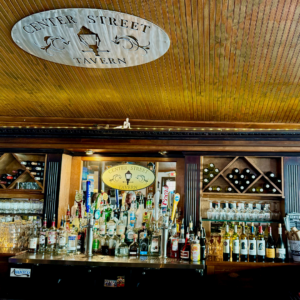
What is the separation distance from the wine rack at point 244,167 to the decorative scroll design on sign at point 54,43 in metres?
2.60

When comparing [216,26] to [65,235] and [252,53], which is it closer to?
[252,53]

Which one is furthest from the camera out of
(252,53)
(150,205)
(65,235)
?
(150,205)

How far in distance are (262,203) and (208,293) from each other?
1466 millimetres

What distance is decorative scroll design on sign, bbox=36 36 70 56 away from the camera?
8.77ft

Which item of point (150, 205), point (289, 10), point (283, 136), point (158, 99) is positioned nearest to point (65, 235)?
point (150, 205)

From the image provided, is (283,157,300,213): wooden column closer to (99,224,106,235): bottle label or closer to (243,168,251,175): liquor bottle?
(243,168,251,175): liquor bottle

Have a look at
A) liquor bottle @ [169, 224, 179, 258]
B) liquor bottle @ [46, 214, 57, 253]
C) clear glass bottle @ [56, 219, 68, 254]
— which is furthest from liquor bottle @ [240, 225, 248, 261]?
liquor bottle @ [46, 214, 57, 253]

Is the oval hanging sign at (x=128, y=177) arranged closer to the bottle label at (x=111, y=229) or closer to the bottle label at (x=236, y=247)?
the bottle label at (x=111, y=229)

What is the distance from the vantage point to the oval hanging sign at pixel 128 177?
4.89 m

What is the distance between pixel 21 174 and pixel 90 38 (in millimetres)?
2804

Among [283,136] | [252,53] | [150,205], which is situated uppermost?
[252,53]

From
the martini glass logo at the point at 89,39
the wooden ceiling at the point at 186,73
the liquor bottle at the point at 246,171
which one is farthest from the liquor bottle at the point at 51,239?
the liquor bottle at the point at 246,171

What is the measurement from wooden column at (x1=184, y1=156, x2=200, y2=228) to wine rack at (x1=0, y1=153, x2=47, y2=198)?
1959 millimetres

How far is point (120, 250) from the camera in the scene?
423 centimetres
